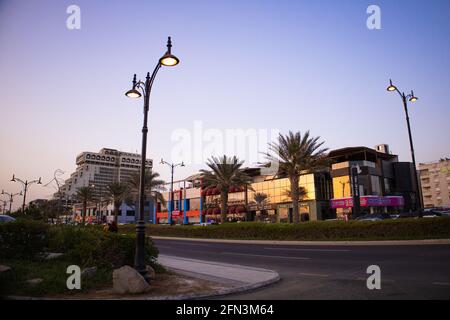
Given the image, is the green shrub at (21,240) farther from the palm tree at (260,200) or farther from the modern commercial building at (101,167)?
the modern commercial building at (101,167)

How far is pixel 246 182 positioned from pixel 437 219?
82.5 feet

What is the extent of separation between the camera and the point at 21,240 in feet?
37.5

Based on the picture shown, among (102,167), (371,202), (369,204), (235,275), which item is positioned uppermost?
(102,167)

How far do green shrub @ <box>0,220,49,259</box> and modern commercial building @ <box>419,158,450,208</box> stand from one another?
106705mm

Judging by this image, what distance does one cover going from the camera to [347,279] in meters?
9.18

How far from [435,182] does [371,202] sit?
206 ft

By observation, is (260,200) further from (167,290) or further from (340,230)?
(167,290)

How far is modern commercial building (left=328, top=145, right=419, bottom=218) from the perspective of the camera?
2063 inches

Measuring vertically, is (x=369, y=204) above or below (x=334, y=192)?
below

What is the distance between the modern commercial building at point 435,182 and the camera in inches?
3784

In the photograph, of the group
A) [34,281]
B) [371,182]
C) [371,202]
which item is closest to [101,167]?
[371,182]

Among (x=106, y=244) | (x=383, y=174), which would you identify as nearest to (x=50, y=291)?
(x=106, y=244)

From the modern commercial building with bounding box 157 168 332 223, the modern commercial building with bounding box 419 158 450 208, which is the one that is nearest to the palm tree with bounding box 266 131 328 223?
the modern commercial building with bounding box 157 168 332 223
